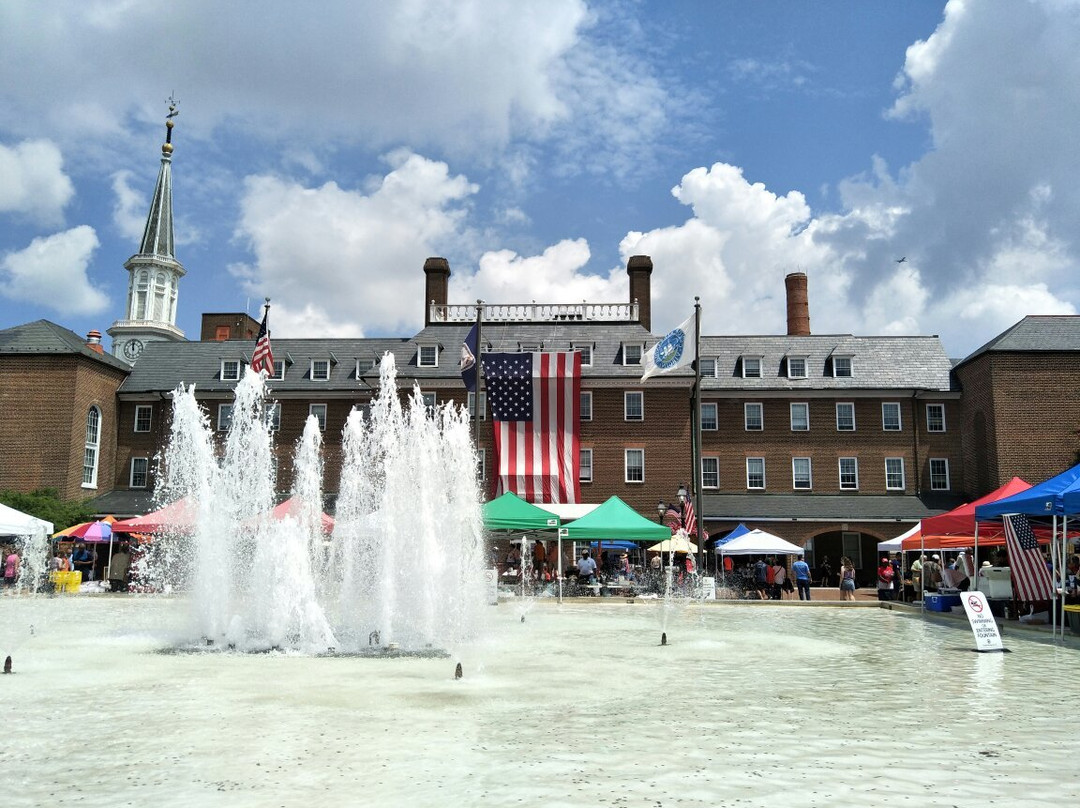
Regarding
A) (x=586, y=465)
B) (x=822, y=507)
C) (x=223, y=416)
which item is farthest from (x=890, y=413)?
(x=223, y=416)

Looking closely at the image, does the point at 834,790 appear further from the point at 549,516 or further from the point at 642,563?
the point at 642,563

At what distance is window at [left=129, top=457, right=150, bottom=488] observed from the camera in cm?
4716

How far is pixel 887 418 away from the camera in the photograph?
45.0m

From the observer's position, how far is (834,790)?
20.6 ft

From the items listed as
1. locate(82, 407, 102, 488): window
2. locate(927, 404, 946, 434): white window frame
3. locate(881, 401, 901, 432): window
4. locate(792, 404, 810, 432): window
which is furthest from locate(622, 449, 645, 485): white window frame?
locate(82, 407, 102, 488): window

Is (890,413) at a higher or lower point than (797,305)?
lower

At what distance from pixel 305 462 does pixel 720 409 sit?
32029 mm

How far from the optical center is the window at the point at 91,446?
44.9 metres

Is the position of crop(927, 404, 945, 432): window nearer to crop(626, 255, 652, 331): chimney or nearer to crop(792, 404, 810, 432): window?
crop(792, 404, 810, 432): window

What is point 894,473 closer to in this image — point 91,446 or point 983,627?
point 983,627

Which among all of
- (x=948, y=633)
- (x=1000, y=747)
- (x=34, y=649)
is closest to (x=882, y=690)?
(x=1000, y=747)

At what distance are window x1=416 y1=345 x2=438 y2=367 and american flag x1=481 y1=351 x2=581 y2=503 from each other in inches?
280

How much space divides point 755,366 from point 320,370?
23.0 m

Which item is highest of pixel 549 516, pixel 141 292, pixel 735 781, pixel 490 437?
pixel 141 292
